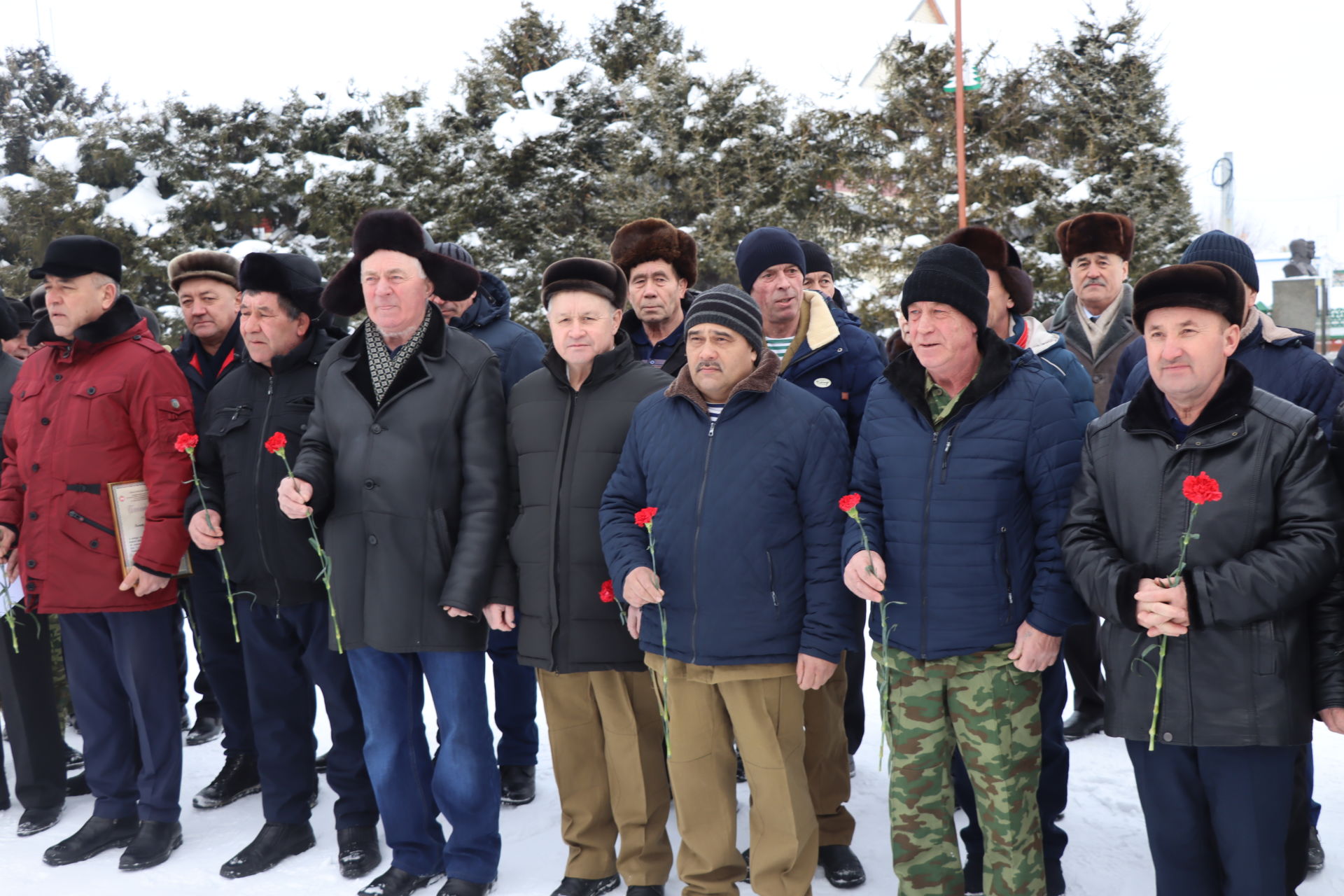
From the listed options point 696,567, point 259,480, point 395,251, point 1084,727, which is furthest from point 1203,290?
point 259,480

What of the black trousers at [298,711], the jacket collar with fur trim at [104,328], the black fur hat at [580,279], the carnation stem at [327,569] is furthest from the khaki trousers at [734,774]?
the jacket collar with fur trim at [104,328]

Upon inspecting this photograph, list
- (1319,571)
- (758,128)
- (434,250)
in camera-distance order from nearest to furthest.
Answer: (1319,571) → (434,250) → (758,128)

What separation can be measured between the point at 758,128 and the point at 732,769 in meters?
15.8

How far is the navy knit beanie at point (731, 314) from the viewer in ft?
10.1

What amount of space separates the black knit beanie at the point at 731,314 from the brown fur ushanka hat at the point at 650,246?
1.09 meters

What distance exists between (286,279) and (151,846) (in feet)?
7.30

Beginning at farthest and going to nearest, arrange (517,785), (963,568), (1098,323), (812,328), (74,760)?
1. (74,760)
2. (1098,323)
3. (517,785)
4. (812,328)
5. (963,568)

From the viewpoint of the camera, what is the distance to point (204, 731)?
524cm

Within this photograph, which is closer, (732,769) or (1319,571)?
(1319,571)

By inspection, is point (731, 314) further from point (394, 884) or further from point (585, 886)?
point (394, 884)

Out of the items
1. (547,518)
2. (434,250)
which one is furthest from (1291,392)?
(434,250)

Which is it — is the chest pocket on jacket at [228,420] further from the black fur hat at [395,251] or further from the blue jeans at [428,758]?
the blue jeans at [428,758]

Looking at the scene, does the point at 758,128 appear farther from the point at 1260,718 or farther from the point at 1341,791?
the point at 1260,718

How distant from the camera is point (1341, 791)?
404 centimetres
